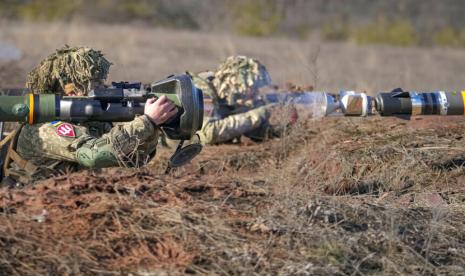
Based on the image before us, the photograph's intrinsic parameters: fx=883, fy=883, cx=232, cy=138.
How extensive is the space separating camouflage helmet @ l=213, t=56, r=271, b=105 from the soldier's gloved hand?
374 cm

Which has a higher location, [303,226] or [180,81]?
[180,81]

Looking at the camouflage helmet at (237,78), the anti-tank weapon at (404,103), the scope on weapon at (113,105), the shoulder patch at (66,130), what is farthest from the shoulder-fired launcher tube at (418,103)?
the camouflage helmet at (237,78)

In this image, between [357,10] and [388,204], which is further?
[357,10]

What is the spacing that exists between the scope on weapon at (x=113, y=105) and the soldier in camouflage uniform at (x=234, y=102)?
3.22m

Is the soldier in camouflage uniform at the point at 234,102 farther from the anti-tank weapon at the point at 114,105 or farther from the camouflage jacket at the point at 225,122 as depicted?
the anti-tank weapon at the point at 114,105

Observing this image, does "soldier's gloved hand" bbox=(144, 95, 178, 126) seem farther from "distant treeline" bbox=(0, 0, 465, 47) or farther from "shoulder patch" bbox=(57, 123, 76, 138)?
"distant treeline" bbox=(0, 0, 465, 47)

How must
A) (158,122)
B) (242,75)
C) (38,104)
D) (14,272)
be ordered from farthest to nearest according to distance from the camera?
(242,75)
(158,122)
(38,104)
(14,272)

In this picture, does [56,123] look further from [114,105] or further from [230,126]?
[230,126]

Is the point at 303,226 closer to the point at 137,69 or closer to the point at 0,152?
the point at 0,152

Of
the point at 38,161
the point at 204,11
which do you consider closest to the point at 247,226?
the point at 38,161

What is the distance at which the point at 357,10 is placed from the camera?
33281mm

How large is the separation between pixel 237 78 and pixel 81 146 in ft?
12.1

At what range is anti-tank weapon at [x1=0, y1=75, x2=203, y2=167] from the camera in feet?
16.5

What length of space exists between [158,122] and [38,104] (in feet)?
2.46
